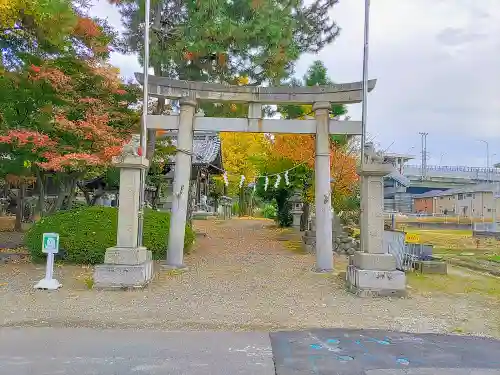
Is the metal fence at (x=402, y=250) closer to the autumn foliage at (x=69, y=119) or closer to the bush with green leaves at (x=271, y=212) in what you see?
the autumn foliage at (x=69, y=119)

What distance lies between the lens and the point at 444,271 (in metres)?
11.1

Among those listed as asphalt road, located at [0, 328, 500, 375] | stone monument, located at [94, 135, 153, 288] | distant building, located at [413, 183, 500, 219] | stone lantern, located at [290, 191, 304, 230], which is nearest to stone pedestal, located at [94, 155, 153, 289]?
stone monument, located at [94, 135, 153, 288]

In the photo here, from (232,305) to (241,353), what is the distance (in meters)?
2.46

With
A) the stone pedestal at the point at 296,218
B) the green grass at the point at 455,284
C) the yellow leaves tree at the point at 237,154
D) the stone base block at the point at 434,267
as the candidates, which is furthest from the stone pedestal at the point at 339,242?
the yellow leaves tree at the point at 237,154

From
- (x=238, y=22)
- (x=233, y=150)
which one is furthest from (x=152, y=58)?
(x=233, y=150)

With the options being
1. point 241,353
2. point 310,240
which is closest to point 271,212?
point 310,240

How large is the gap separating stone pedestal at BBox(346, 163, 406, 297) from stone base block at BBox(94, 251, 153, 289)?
4244mm

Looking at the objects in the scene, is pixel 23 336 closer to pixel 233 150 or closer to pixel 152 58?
pixel 152 58

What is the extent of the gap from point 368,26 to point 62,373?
29.3 ft

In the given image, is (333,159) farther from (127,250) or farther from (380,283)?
(127,250)

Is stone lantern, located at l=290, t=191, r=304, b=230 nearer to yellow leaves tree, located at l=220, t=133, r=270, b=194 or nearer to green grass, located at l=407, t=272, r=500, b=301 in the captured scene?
yellow leaves tree, located at l=220, t=133, r=270, b=194

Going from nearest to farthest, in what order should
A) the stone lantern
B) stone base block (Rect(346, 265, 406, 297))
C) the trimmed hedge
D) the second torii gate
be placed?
stone base block (Rect(346, 265, 406, 297)) < the second torii gate < the trimmed hedge < the stone lantern

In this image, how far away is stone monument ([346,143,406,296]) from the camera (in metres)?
7.98

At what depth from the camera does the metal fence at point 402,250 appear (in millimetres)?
11250
